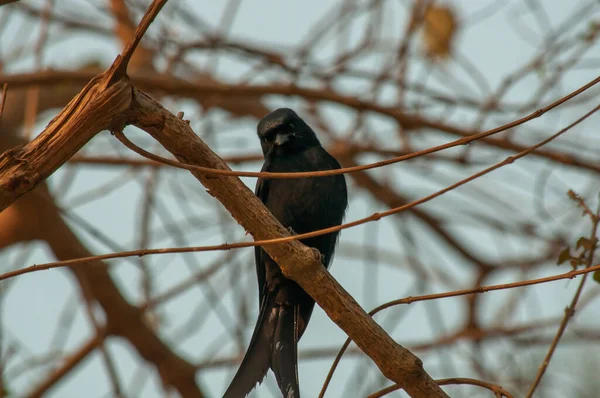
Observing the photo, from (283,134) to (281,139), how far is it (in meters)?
0.07

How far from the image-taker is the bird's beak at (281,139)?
4.21 metres

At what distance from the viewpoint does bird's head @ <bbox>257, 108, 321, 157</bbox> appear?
4.28 m

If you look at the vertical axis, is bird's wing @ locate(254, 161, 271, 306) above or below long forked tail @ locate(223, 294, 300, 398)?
above

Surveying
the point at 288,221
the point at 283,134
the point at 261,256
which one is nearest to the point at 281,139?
the point at 283,134

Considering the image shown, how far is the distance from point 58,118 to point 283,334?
70.8 inches

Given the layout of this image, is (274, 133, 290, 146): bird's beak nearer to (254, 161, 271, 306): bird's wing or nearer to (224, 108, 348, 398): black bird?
(224, 108, 348, 398): black bird

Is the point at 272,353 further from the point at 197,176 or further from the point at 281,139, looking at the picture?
the point at 197,176

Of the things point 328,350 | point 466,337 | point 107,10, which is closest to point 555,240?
point 466,337

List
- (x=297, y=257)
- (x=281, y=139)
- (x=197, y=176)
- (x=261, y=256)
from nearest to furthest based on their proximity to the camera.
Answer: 1. (x=197, y=176)
2. (x=297, y=257)
3. (x=261, y=256)
4. (x=281, y=139)

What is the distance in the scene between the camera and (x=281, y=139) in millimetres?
4227

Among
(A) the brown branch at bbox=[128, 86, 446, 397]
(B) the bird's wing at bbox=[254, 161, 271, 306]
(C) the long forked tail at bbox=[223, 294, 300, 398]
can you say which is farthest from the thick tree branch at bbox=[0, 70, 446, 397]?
(B) the bird's wing at bbox=[254, 161, 271, 306]

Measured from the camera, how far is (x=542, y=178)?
5273mm

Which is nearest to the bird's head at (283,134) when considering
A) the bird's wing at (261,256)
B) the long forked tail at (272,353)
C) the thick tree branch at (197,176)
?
the bird's wing at (261,256)

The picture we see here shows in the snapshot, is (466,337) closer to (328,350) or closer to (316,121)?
(328,350)
